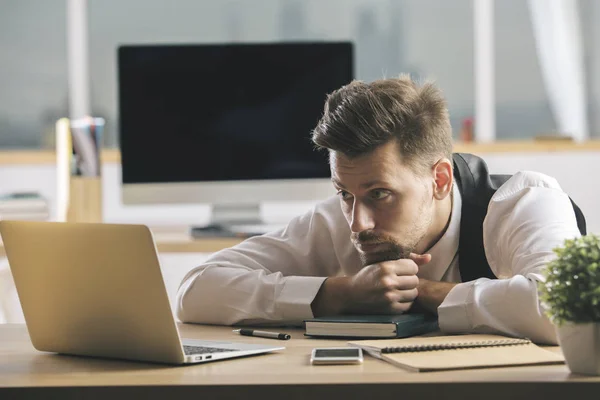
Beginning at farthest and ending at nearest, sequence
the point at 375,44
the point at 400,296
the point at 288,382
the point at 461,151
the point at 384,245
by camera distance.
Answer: the point at 375,44, the point at 461,151, the point at 384,245, the point at 400,296, the point at 288,382

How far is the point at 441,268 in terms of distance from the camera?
2113 mm

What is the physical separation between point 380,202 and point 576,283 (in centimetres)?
73

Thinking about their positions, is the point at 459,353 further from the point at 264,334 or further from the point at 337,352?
the point at 264,334

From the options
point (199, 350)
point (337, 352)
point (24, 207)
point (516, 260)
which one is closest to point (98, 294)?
point (199, 350)

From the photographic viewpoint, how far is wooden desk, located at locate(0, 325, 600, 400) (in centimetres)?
121

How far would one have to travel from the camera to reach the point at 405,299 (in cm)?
186

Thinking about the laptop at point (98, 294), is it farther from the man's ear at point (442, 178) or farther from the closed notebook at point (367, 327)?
the man's ear at point (442, 178)

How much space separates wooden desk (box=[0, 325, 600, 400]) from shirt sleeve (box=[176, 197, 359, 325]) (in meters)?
0.51

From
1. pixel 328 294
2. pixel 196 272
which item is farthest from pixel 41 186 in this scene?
pixel 328 294

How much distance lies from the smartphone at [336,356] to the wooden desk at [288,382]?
0.6 inches

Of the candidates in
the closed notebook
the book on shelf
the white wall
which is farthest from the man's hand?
the white wall

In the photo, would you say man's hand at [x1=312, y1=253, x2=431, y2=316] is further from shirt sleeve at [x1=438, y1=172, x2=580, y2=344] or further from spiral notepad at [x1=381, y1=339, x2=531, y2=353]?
spiral notepad at [x1=381, y1=339, x2=531, y2=353]

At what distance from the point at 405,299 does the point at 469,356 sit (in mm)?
481

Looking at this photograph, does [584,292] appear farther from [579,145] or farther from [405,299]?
[579,145]
